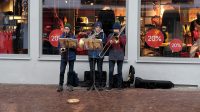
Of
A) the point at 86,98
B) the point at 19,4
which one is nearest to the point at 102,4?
the point at 19,4

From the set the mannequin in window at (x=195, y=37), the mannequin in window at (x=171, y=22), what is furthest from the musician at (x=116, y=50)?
the mannequin in window at (x=195, y=37)

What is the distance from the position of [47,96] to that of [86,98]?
1062mm

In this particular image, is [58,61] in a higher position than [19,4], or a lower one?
lower

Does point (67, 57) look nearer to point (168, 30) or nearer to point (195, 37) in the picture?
point (168, 30)

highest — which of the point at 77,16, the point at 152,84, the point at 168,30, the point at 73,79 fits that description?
the point at 77,16

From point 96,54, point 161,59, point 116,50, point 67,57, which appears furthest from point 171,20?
point 67,57

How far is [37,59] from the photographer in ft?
46.7

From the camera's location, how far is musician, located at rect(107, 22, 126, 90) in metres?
13.0

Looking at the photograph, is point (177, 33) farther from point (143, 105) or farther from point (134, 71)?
point (143, 105)

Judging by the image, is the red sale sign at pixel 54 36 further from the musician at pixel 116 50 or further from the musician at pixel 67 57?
A: the musician at pixel 116 50

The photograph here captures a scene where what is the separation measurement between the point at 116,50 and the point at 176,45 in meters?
2.02

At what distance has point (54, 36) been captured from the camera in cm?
1436

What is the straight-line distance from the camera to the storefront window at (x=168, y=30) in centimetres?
1396

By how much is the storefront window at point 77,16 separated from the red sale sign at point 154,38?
0.84m
